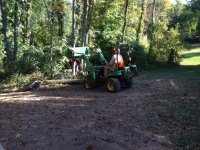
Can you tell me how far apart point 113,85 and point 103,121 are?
5174 millimetres

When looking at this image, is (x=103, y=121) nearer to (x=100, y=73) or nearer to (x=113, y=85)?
(x=113, y=85)

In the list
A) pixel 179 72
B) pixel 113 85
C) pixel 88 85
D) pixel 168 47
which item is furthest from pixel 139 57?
pixel 113 85

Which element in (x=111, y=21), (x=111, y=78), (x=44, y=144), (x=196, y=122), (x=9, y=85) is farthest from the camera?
(x=111, y=21)

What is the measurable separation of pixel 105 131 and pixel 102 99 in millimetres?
4730

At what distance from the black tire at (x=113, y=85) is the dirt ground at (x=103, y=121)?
27 cm

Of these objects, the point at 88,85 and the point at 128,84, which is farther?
the point at 88,85

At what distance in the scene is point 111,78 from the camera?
47.8 ft

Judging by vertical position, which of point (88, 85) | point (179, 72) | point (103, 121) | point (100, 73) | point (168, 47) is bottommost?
point (103, 121)

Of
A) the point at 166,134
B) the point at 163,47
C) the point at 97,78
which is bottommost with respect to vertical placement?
the point at 166,134

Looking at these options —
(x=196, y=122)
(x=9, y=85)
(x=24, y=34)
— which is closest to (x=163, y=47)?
(x=24, y=34)

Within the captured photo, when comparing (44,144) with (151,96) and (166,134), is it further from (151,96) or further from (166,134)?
(151,96)

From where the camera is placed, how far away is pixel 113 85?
47.1ft

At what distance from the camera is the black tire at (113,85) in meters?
14.3

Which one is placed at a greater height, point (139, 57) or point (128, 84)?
point (139, 57)
